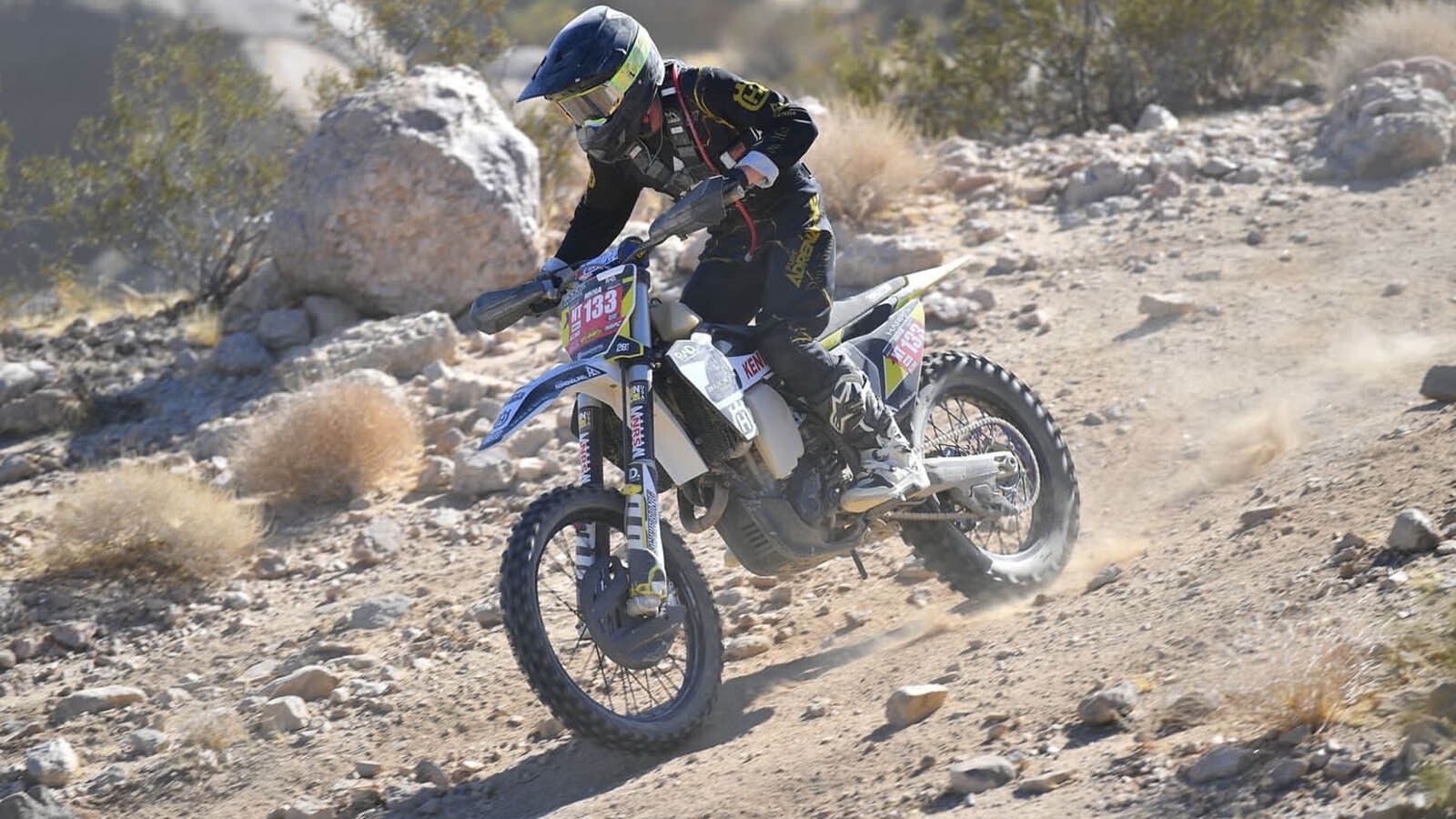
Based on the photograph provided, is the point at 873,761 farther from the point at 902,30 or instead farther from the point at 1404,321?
the point at 902,30

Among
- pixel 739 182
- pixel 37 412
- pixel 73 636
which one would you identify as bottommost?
pixel 73 636

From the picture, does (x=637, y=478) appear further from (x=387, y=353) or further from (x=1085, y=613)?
(x=387, y=353)

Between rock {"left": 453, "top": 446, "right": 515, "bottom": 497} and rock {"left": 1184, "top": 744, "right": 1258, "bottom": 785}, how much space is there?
544cm

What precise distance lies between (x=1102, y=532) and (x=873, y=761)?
9.28ft

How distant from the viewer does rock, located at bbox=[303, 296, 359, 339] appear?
11352mm

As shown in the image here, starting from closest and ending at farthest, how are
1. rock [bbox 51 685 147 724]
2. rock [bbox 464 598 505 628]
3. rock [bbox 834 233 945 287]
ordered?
1. rock [bbox 51 685 147 724]
2. rock [bbox 464 598 505 628]
3. rock [bbox 834 233 945 287]

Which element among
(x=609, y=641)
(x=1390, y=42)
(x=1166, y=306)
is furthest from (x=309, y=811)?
(x=1390, y=42)

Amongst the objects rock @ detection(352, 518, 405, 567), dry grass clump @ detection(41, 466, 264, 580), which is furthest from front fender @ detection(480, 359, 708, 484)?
dry grass clump @ detection(41, 466, 264, 580)

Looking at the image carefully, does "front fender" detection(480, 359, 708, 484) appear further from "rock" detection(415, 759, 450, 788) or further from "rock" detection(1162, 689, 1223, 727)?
"rock" detection(1162, 689, 1223, 727)

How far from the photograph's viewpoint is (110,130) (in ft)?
44.8

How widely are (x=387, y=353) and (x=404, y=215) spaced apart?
1.25 meters

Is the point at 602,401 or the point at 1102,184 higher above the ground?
the point at 1102,184

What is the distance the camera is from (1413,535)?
457 cm

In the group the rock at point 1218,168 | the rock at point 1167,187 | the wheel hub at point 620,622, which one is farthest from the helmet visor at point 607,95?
the rock at point 1218,168
